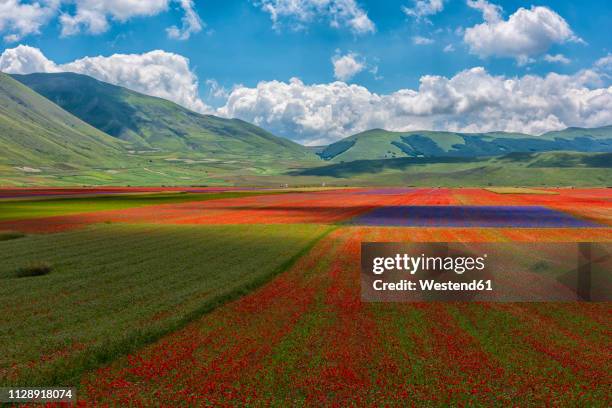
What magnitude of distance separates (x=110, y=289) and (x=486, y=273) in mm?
19655

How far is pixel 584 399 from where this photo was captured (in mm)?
11789

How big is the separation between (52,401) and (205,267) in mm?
16285

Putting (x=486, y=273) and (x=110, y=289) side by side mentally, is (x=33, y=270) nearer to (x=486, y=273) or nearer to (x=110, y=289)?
(x=110, y=289)

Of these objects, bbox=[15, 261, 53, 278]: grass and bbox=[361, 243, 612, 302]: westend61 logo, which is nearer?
bbox=[361, 243, 612, 302]: westend61 logo

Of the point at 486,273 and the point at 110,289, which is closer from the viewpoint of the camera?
the point at 110,289

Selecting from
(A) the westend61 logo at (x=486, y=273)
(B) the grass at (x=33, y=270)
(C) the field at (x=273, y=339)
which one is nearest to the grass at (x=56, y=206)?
(B) the grass at (x=33, y=270)

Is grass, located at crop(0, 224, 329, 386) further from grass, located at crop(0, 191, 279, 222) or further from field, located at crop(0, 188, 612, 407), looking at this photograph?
grass, located at crop(0, 191, 279, 222)

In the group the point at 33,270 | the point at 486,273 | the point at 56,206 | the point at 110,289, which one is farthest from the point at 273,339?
the point at 56,206

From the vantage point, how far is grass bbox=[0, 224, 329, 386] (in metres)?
14.6

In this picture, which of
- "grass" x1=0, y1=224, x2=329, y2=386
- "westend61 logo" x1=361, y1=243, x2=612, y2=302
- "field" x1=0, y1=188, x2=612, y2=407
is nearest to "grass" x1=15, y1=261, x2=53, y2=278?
"field" x1=0, y1=188, x2=612, y2=407

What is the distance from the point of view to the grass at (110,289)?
14648 mm

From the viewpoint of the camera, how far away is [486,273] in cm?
2734

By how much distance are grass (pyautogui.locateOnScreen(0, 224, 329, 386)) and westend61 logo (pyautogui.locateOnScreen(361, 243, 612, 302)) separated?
20.1ft

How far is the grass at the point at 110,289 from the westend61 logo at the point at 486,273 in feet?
20.1
